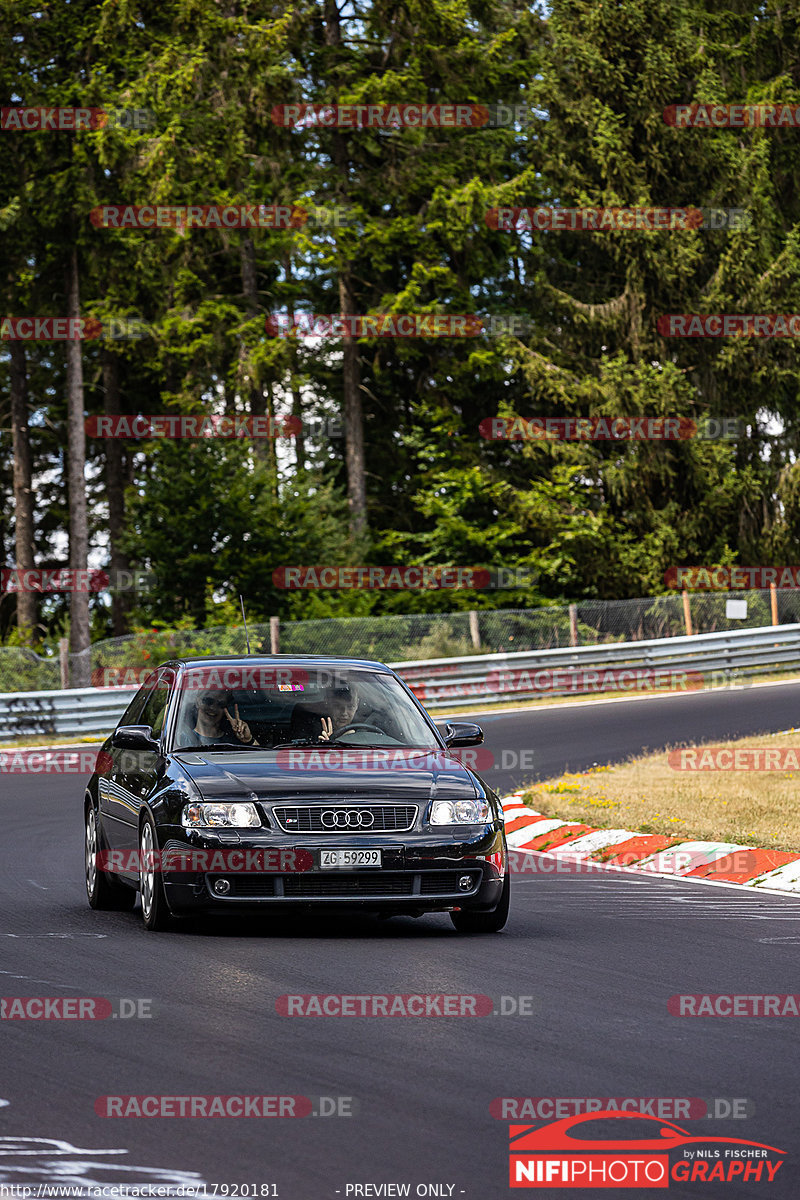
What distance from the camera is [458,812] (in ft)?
31.9

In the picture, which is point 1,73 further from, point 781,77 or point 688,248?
point 781,77

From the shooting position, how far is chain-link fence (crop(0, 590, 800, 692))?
29.2 meters

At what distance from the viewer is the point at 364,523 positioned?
1676 inches

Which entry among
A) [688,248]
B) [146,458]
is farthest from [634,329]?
[146,458]

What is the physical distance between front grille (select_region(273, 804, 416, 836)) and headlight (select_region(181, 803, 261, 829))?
0.13 meters

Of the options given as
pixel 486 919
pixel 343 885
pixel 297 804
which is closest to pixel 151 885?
pixel 297 804

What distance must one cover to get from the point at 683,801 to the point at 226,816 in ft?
24.4

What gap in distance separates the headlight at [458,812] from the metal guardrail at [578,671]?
18.0m

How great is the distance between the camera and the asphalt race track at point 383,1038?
5.27m

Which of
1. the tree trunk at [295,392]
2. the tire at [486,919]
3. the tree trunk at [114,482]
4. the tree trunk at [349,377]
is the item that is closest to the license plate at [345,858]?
the tire at [486,919]

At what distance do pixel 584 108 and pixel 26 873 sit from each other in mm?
33879

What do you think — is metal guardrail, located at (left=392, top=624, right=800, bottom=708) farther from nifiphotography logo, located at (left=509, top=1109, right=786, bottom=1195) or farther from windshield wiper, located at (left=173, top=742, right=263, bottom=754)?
nifiphotography logo, located at (left=509, top=1109, right=786, bottom=1195)

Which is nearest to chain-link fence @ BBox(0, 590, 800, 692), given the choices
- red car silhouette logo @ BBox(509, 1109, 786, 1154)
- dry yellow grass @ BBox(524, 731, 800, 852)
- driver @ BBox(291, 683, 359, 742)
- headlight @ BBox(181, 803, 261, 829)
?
dry yellow grass @ BBox(524, 731, 800, 852)

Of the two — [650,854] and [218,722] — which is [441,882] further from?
[650,854]
